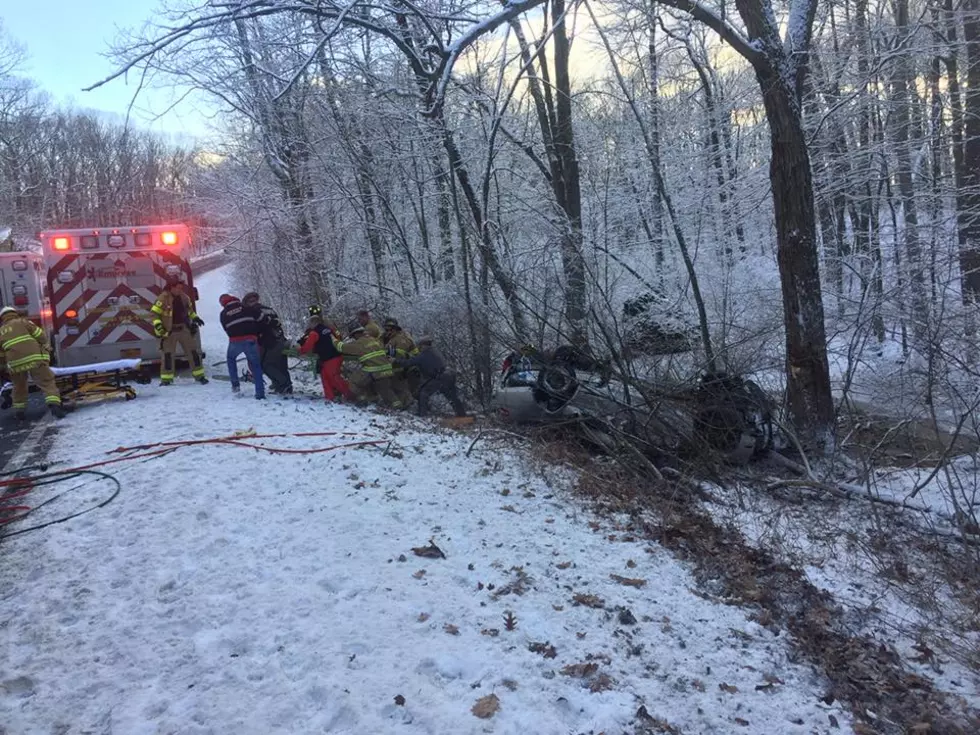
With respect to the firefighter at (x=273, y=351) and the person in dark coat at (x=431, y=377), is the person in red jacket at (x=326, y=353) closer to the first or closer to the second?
the firefighter at (x=273, y=351)

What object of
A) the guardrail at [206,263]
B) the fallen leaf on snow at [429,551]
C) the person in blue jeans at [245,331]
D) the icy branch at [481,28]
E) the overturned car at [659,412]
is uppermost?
the guardrail at [206,263]

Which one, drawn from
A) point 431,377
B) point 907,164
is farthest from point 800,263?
point 907,164

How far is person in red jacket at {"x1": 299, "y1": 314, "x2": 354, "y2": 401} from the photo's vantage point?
9898mm

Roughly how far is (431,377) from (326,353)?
1.65m

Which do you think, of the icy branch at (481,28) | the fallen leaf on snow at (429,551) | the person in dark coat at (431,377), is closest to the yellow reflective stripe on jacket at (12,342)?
the person in dark coat at (431,377)

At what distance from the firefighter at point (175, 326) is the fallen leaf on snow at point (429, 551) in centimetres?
748

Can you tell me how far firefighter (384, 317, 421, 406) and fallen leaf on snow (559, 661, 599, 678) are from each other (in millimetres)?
7556

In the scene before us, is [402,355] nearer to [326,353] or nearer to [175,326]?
[326,353]

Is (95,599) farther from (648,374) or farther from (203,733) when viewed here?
(648,374)

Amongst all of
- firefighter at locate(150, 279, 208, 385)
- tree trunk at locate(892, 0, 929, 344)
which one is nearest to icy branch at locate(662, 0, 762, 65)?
tree trunk at locate(892, 0, 929, 344)

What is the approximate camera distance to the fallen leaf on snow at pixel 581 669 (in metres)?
3.36

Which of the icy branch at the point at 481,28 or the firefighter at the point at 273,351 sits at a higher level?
the icy branch at the point at 481,28

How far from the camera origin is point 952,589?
15.5 feet

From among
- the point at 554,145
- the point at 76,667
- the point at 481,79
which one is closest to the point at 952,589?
the point at 76,667
